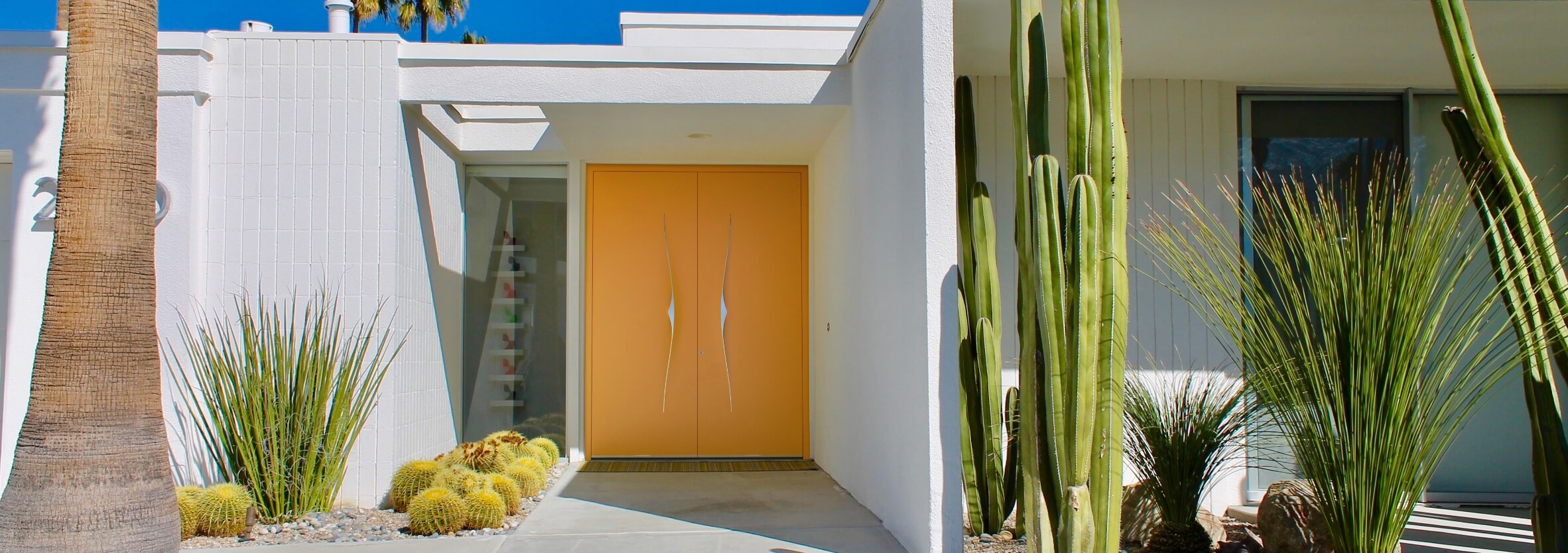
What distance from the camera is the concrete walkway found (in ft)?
14.6

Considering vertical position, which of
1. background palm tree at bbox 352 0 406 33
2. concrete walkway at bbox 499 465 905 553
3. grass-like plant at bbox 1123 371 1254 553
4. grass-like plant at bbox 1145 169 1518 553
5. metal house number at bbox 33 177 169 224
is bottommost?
concrete walkway at bbox 499 465 905 553

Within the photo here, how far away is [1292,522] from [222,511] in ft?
14.3

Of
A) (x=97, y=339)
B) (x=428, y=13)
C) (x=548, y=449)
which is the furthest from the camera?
(x=428, y=13)

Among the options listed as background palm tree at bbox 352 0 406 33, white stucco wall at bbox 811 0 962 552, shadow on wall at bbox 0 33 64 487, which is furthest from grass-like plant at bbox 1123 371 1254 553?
background palm tree at bbox 352 0 406 33

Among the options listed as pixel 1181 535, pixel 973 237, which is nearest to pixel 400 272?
pixel 973 237

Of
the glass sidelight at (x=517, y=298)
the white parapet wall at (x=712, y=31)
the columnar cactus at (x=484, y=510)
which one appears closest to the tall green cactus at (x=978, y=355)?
the columnar cactus at (x=484, y=510)

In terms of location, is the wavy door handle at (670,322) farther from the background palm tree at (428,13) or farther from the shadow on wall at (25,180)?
the background palm tree at (428,13)

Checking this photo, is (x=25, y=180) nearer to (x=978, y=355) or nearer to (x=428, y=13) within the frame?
(x=978, y=355)

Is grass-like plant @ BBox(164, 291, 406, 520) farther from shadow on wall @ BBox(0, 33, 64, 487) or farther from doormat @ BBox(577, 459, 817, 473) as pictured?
doormat @ BBox(577, 459, 817, 473)

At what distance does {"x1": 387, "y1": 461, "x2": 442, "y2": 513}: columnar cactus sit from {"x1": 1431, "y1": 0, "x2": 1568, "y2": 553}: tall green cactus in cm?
445

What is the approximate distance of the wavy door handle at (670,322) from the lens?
7305 millimetres

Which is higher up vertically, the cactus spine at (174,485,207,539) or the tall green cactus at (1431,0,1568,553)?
the tall green cactus at (1431,0,1568,553)

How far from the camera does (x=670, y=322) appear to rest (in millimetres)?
7324

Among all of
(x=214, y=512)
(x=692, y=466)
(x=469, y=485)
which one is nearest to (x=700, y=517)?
(x=469, y=485)
